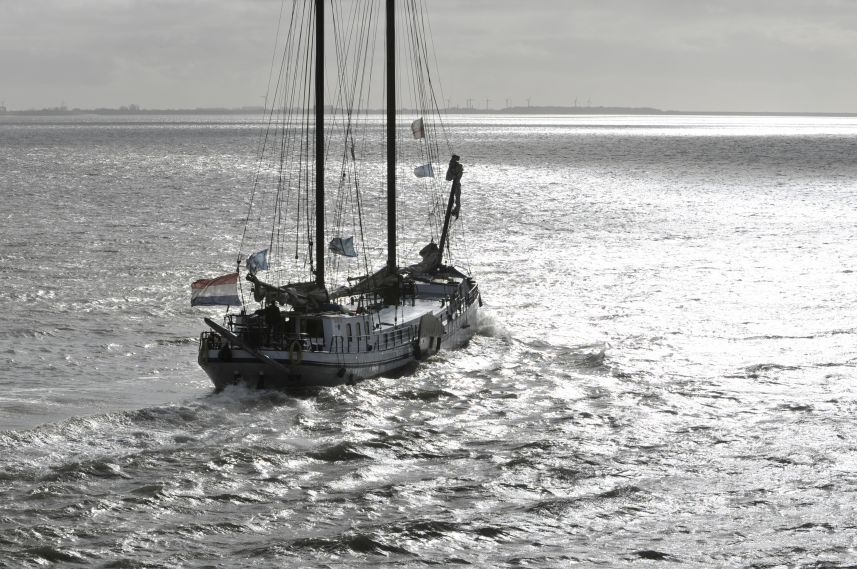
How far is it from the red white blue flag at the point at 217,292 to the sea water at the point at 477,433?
311 cm

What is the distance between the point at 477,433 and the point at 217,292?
10109 millimetres

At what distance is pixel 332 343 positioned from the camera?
40156mm

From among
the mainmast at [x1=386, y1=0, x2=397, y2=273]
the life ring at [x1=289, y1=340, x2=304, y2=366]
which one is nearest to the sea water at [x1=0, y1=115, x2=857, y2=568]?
the life ring at [x1=289, y1=340, x2=304, y2=366]

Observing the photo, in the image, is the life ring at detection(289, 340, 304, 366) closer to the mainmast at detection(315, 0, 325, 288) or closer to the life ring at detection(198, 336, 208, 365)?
the life ring at detection(198, 336, 208, 365)

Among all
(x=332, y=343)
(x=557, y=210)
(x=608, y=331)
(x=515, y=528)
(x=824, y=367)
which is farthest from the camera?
(x=557, y=210)

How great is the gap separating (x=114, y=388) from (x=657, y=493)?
64.2ft

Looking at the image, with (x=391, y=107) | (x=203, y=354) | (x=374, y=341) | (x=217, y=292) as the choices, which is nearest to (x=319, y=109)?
(x=391, y=107)

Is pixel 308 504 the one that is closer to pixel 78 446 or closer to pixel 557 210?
pixel 78 446

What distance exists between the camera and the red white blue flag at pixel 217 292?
128 ft

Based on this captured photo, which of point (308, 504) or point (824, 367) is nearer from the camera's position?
point (308, 504)

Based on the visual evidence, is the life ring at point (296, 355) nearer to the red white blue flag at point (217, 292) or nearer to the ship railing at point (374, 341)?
the ship railing at point (374, 341)

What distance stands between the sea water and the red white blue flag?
3.11 m

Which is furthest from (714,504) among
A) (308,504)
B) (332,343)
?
(332,343)

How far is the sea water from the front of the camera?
88.4 feet
